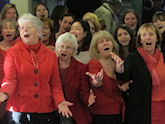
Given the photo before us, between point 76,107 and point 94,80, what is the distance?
352 millimetres

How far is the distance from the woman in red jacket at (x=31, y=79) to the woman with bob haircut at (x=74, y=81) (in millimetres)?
365

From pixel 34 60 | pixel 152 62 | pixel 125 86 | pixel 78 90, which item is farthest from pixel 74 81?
pixel 152 62

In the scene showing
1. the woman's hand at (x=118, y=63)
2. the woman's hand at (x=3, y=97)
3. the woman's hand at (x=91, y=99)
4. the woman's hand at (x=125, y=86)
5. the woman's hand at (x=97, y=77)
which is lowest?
the woman's hand at (x=91, y=99)

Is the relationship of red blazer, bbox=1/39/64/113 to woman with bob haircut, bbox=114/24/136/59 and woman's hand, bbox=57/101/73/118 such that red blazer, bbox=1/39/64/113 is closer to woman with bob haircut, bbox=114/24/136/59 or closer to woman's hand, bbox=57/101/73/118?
woman's hand, bbox=57/101/73/118

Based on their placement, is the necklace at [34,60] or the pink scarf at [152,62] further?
the pink scarf at [152,62]

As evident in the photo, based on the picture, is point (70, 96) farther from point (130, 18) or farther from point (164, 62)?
point (130, 18)

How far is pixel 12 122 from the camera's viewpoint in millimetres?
2434

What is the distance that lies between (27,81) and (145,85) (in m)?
1.11

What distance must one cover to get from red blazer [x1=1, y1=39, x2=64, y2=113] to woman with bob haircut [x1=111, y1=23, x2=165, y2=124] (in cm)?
72

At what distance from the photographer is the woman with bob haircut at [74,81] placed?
2.81 m

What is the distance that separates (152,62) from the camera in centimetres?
289

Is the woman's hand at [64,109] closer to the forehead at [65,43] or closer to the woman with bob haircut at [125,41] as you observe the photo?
the forehead at [65,43]

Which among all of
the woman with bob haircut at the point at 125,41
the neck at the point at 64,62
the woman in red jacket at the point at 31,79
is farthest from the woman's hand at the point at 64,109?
the woman with bob haircut at the point at 125,41

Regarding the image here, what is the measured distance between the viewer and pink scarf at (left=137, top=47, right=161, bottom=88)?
284cm
